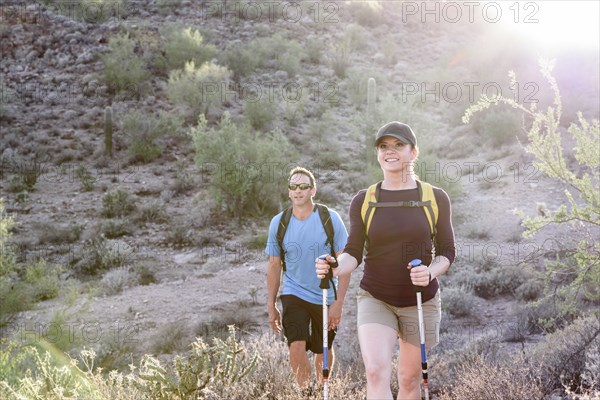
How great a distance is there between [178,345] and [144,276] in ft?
13.1

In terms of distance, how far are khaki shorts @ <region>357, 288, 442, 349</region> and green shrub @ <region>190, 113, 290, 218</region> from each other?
12.4m

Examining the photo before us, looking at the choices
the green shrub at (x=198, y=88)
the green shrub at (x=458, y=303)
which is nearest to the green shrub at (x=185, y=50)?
the green shrub at (x=198, y=88)

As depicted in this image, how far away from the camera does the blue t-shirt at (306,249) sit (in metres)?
4.45

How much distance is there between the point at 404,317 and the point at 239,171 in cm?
1277

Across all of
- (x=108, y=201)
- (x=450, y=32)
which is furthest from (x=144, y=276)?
(x=450, y=32)

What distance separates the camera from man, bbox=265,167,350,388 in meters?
4.44

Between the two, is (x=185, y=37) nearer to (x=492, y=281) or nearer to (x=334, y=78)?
(x=334, y=78)

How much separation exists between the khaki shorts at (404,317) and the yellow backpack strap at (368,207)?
41 centimetres

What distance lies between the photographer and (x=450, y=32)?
3603cm

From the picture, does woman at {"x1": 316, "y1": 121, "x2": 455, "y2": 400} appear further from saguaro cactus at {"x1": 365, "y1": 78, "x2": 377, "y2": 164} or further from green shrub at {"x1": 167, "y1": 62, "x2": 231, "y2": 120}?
green shrub at {"x1": 167, "y1": 62, "x2": 231, "y2": 120}

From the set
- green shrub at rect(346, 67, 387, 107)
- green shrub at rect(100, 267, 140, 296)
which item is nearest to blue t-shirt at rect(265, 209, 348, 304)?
green shrub at rect(100, 267, 140, 296)

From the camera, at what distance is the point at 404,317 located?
3461 millimetres

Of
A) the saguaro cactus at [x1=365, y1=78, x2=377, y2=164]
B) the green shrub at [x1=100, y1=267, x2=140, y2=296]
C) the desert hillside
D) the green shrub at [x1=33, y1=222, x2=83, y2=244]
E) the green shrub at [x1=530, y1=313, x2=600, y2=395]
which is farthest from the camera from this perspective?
the saguaro cactus at [x1=365, y1=78, x2=377, y2=164]

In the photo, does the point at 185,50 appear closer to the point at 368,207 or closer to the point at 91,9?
the point at 91,9
